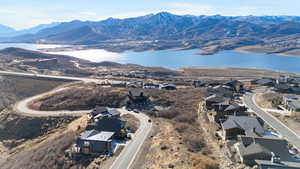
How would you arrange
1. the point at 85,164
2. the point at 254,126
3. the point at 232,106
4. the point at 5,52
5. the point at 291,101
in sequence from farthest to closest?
the point at 5,52
the point at 291,101
the point at 232,106
the point at 254,126
the point at 85,164

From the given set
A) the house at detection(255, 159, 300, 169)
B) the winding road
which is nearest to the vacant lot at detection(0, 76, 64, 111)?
the winding road

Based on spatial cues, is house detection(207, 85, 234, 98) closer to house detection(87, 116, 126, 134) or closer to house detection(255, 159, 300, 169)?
house detection(87, 116, 126, 134)

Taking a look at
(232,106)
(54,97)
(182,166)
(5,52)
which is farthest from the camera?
(5,52)

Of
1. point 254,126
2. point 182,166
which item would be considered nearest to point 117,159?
point 182,166

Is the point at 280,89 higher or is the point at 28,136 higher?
the point at 280,89

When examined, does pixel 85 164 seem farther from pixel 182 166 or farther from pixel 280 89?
pixel 280 89

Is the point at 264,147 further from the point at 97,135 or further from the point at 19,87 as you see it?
the point at 19,87

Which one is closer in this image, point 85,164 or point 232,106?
point 85,164
